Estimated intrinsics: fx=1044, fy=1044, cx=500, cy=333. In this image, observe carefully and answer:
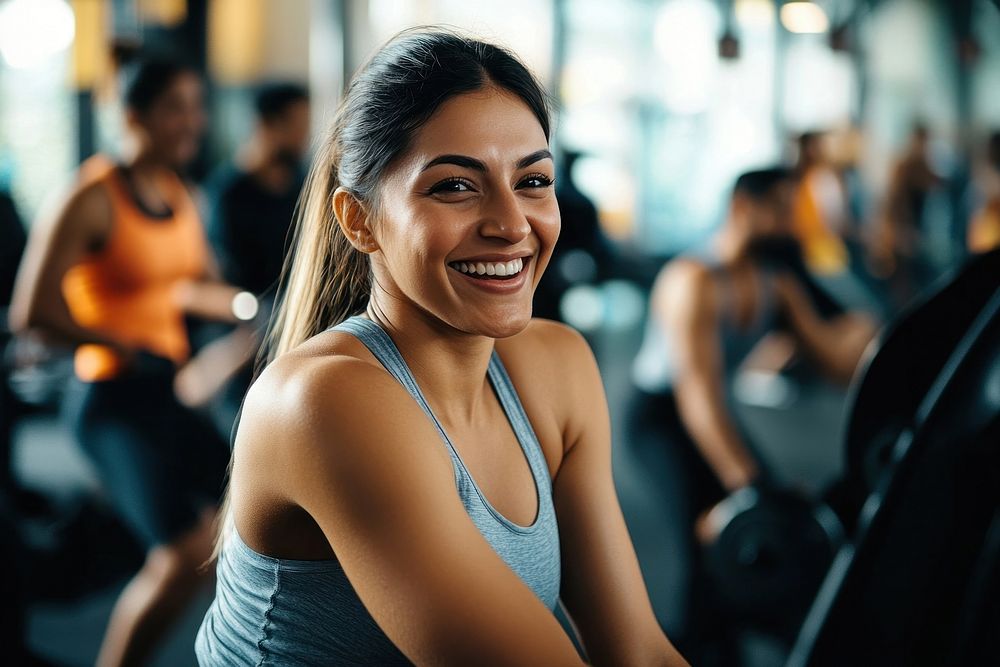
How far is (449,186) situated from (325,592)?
39 cm

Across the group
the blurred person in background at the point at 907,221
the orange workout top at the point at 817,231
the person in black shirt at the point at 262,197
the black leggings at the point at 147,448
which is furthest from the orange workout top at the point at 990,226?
the black leggings at the point at 147,448

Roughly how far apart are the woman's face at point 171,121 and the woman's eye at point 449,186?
1.71m

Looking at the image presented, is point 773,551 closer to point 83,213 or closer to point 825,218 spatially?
point 83,213

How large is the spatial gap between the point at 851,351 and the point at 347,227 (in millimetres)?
2497

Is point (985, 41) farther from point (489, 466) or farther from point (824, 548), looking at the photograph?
point (489, 466)

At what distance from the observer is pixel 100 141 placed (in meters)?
6.02

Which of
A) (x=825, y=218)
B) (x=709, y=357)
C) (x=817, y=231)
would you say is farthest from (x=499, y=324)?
(x=825, y=218)

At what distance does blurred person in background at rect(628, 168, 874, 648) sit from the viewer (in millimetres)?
2496

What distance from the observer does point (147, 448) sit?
82.6 inches

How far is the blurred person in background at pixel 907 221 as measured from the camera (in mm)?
7251

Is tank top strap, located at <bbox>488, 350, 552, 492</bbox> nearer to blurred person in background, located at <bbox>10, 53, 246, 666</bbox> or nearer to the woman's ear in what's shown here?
the woman's ear

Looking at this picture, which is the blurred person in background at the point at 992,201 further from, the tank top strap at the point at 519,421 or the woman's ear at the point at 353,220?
the woman's ear at the point at 353,220

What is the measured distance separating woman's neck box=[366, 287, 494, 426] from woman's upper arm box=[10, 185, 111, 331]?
1.42 meters

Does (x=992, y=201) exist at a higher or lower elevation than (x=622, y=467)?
higher
